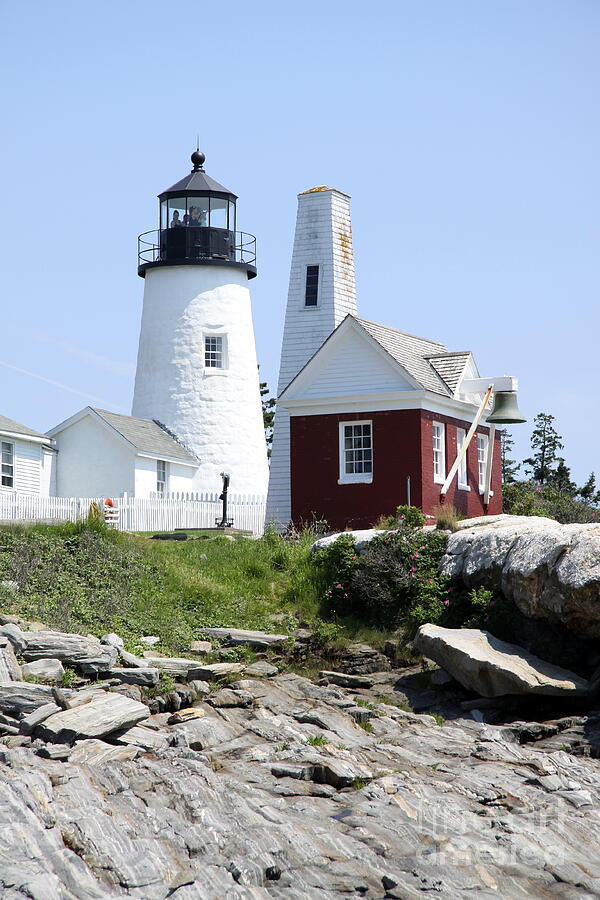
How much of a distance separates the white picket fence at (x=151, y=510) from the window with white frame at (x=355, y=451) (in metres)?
4.93

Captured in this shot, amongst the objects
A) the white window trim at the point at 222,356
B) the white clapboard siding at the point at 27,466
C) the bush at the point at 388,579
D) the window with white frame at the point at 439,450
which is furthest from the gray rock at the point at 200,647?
the white window trim at the point at 222,356

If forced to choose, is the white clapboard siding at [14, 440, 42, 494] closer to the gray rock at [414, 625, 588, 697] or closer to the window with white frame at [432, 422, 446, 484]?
the window with white frame at [432, 422, 446, 484]

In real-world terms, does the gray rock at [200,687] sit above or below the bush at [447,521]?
below

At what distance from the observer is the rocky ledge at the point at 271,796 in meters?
10.6

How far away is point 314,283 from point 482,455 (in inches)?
262

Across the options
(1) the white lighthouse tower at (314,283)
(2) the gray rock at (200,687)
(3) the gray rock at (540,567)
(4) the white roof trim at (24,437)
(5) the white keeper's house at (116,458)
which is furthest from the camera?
(5) the white keeper's house at (116,458)

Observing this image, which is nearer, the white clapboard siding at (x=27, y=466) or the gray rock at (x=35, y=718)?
the gray rock at (x=35, y=718)

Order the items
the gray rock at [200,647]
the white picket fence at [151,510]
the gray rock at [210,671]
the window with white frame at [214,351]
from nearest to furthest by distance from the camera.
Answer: the gray rock at [210,671] < the gray rock at [200,647] < the white picket fence at [151,510] < the window with white frame at [214,351]

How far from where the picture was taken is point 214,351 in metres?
36.5

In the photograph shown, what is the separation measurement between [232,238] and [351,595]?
1822 cm

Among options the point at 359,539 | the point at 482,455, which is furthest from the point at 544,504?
the point at 359,539

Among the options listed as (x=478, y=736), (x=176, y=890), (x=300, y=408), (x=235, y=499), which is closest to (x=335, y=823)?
(x=176, y=890)

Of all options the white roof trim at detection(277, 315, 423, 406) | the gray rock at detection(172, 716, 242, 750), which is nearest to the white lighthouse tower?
the white roof trim at detection(277, 315, 423, 406)

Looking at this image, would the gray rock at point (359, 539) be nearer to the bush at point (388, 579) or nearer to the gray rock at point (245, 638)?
the bush at point (388, 579)
